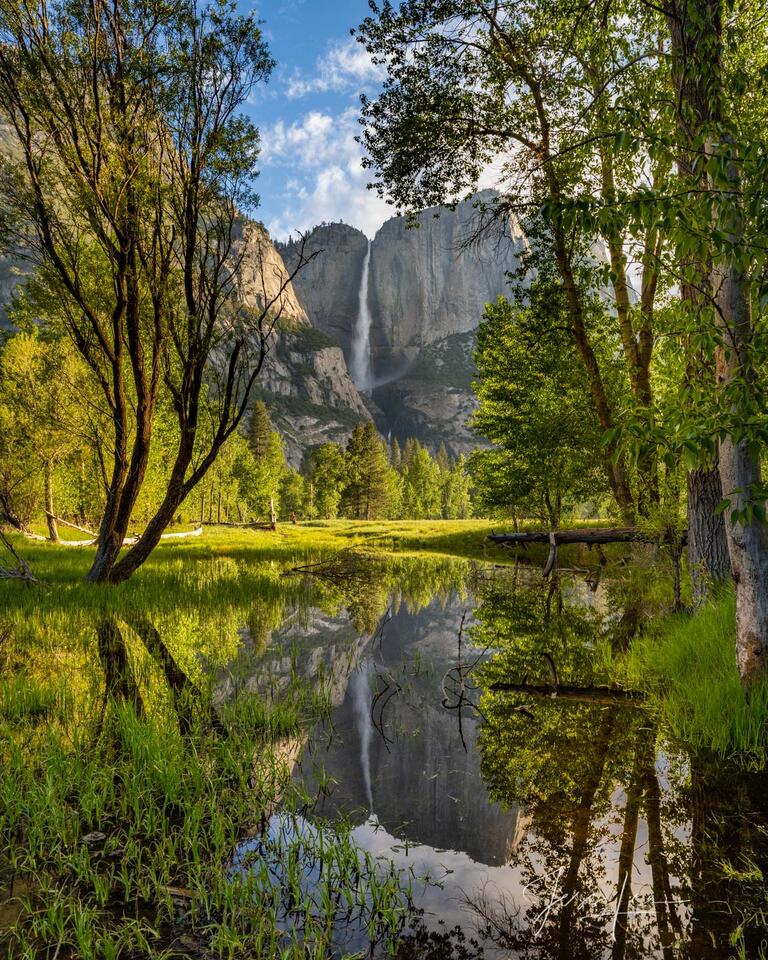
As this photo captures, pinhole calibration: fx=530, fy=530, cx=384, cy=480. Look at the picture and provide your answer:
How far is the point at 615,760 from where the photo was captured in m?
4.77

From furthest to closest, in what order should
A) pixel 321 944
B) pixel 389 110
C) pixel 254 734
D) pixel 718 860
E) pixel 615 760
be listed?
pixel 389 110
pixel 254 734
pixel 615 760
pixel 718 860
pixel 321 944

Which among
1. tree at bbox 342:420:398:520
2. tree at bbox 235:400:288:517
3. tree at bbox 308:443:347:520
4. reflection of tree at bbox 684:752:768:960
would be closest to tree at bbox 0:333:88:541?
reflection of tree at bbox 684:752:768:960

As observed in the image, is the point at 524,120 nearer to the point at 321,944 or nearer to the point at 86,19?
the point at 86,19

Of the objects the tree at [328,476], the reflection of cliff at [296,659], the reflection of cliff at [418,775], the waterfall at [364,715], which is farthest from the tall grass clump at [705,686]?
the tree at [328,476]

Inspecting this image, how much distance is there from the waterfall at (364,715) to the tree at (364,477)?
226 feet

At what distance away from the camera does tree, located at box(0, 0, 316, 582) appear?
11.5 metres

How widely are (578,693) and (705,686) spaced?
61.8 inches

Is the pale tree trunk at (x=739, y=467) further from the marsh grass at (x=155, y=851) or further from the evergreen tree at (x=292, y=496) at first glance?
the evergreen tree at (x=292, y=496)

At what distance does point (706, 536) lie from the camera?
28.1 feet

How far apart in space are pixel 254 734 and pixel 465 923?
124 inches

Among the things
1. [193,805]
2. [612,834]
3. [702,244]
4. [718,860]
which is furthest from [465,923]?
[702,244]

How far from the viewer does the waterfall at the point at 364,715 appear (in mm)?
4887

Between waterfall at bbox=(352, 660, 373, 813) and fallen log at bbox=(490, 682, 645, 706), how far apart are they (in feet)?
5.85

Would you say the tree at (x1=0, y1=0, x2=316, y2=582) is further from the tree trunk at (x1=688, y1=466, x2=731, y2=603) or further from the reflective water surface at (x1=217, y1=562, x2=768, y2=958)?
the tree trunk at (x1=688, y1=466, x2=731, y2=603)
